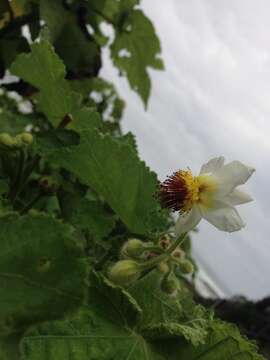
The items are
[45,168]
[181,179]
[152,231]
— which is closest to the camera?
[181,179]

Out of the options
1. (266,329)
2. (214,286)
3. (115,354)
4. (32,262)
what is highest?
(32,262)

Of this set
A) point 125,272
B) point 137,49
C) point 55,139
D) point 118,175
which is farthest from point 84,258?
point 137,49

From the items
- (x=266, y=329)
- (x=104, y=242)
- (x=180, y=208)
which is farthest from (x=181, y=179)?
(x=266, y=329)

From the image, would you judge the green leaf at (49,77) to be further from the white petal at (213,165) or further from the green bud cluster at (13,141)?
the white petal at (213,165)

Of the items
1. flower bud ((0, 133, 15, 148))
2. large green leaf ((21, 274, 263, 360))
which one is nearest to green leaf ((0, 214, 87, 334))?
large green leaf ((21, 274, 263, 360))

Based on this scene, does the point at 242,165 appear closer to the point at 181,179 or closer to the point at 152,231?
the point at 181,179

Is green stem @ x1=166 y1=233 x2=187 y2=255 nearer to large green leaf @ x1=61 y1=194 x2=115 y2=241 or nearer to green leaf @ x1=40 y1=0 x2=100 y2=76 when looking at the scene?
large green leaf @ x1=61 y1=194 x2=115 y2=241

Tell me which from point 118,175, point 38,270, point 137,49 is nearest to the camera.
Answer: point 38,270

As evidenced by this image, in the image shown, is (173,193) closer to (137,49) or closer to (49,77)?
(49,77)
